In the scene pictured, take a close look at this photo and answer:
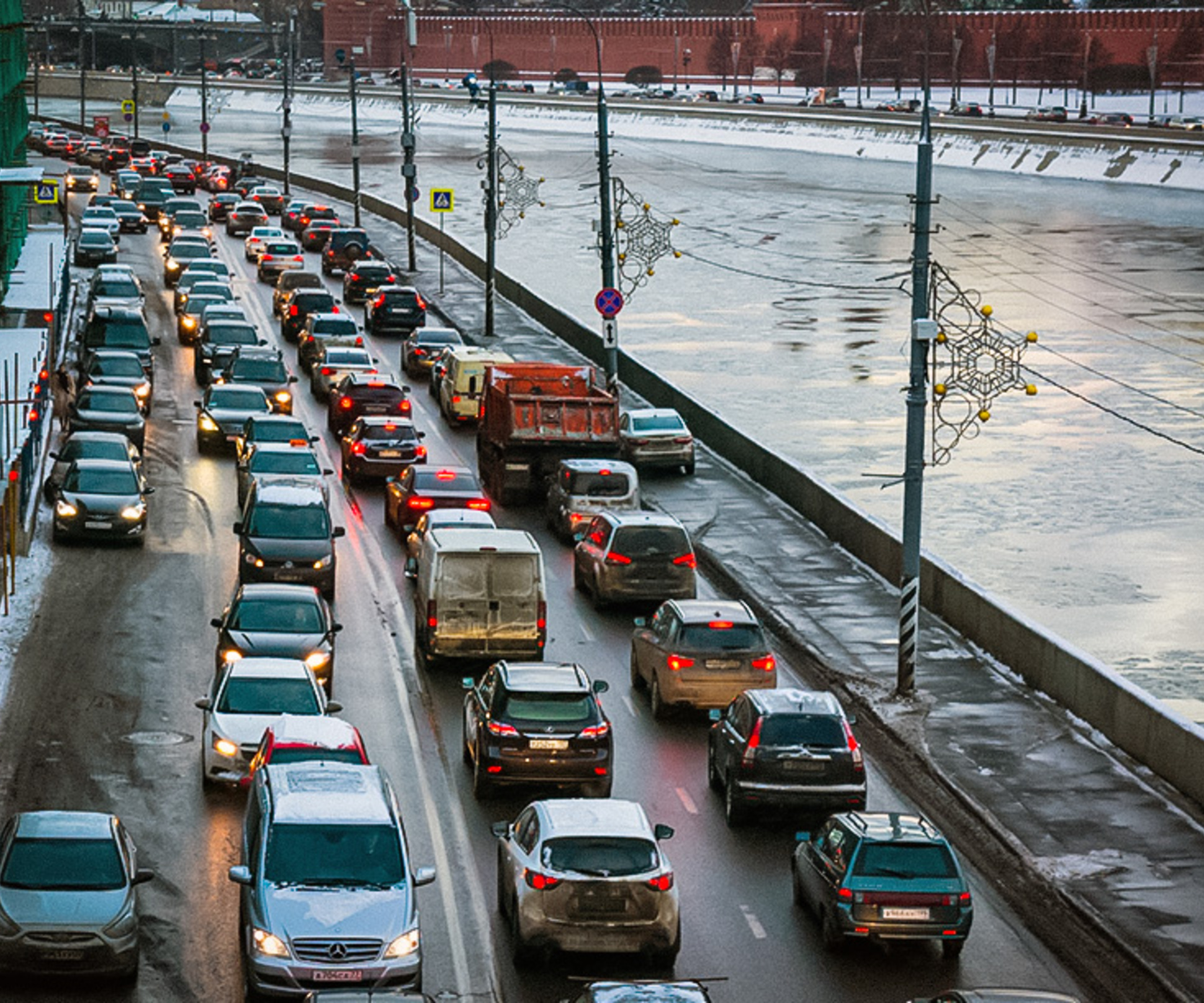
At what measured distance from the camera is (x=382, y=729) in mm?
25828

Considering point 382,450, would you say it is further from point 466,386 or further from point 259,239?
point 259,239

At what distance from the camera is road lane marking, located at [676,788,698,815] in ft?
75.7

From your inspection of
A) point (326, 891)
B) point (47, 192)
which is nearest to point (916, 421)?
point (326, 891)

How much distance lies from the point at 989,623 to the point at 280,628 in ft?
32.5

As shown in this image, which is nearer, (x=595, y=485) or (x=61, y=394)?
(x=595, y=485)

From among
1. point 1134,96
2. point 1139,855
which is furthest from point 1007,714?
point 1134,96

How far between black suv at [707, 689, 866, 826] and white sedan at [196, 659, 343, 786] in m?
4.59

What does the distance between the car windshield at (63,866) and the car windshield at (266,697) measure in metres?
5.73

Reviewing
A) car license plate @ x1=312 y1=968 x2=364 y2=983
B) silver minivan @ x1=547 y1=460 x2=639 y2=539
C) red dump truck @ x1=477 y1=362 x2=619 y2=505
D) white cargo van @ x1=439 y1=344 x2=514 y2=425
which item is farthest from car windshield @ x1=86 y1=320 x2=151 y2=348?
car license plate @ x1=312 y1=968 x2=364 y2=983

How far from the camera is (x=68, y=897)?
1702 cm

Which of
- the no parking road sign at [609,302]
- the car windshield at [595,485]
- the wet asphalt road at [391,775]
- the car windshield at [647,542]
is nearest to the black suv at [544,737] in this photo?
the wet asphalt road at [391,775]

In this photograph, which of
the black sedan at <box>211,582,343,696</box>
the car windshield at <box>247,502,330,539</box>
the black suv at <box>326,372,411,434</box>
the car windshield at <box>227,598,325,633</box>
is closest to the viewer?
the black sedan at <box>211,582,343,696</box>

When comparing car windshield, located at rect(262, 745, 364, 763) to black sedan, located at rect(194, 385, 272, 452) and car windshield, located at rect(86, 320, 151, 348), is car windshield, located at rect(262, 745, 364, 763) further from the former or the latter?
car windshield, located at rect(86, 320, 151, 348)

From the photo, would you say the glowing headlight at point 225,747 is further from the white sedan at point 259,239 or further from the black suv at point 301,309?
the white sedan at point 259,239
